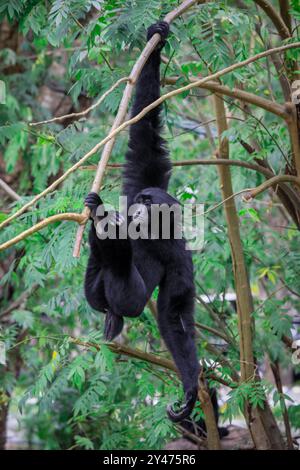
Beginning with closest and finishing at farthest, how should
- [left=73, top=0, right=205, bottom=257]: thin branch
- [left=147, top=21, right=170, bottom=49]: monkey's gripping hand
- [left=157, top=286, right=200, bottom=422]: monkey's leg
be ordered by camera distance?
1. [left=73, top=0, right=205, bottom=257]: thin branch
2. [left=147, top=21, right=170, bottom=49]: monkey's gripping hand
3. [left=157, top=286, right=200, bottom=422]: monkey's leg

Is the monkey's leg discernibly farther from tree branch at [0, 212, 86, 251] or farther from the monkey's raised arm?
tree branch at [0, 212, 86, 251]

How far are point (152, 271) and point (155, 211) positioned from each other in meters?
0.41

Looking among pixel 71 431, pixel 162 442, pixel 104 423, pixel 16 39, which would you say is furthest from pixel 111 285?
pixel 16 39

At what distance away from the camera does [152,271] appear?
14.5 feet

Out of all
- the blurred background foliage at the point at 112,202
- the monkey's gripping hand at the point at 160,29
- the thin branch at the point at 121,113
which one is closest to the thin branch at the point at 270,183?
the blurred background foliage at the point at 112,202

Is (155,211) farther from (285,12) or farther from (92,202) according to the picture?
(285,12)

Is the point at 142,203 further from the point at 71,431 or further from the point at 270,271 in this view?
the point at 71,431

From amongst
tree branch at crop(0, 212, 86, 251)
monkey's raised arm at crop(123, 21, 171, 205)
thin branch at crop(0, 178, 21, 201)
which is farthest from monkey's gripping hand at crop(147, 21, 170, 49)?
tree branch at crop(0, 212, 86, 251)

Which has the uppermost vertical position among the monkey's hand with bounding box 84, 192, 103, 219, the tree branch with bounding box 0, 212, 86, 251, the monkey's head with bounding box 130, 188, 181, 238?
the monkey's head with bounding box 130, 188, 181, 238

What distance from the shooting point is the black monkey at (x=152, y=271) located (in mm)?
3838

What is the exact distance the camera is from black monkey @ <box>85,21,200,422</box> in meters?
3.84

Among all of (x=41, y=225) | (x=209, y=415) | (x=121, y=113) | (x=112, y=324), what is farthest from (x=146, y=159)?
(x=209, y=415)

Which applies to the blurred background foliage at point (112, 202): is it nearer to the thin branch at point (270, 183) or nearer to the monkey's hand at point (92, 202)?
the thin branch at point (270, 183)

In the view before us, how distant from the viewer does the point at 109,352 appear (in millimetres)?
4676
